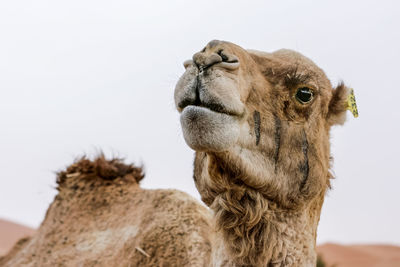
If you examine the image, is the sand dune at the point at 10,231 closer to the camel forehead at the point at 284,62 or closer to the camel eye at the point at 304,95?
the camel forehead at the point at 284,62

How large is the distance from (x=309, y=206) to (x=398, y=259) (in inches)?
1210

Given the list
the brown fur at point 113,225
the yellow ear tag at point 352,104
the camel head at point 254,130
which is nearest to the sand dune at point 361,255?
the brown fur at point 113,225

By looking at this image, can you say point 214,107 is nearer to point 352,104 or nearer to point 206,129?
point 206,129

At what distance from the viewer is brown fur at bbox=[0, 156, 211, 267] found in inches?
159

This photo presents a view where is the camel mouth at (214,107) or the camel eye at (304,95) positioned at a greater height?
the camel eye at (304,95)

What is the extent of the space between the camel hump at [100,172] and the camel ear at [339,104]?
2.19 meters

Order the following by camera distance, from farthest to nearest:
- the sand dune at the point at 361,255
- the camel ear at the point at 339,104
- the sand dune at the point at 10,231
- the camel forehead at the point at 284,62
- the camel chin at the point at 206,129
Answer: the sand dune at the point at 10,231 → the sand dune at the point at 361,255 → the camel ear at the point at 339,104 → the camel forehead at the point at 284,62 → the camel chin at the point at 206,129

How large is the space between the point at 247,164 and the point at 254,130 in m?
0.21

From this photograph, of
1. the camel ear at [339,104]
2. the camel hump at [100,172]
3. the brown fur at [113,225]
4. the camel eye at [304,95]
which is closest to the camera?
the camel eye at [304,95]

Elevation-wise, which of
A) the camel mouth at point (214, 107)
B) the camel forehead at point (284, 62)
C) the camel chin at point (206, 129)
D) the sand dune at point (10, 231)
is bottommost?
the sand dune at point (10, 231)

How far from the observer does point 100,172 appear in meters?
5.04

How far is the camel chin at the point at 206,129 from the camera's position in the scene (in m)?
2.67

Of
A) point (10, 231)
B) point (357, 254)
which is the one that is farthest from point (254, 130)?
point (10, 231)

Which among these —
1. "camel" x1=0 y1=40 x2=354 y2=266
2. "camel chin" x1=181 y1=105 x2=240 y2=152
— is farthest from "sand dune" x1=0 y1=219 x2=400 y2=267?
"camel chin" x1=181 y1=105 x2=240 y2=152
